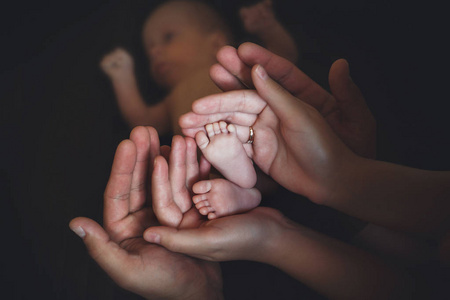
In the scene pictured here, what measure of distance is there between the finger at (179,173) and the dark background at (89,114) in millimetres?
179

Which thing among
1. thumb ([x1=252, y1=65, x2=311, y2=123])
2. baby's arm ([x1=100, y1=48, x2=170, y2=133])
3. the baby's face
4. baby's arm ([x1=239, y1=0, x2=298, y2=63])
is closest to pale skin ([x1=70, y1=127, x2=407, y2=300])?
thumb ([x1=252, y1=65, x2=311, y2=123])

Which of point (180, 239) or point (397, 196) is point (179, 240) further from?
point (397, 196)

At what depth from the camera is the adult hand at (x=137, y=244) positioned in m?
0.53

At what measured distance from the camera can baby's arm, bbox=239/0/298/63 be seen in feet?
3.20

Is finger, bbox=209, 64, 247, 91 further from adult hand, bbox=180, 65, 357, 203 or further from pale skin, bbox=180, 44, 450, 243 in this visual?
adult hand, bbox=180, 65, 357, 203

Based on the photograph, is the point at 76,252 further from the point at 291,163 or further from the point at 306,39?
the point at 306,39

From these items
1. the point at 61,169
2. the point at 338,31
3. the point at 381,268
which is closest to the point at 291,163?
the point at 381,268

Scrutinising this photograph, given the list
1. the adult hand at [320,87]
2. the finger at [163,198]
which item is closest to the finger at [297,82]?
the adult hand at [320,87]

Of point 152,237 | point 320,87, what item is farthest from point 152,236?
point 320,87

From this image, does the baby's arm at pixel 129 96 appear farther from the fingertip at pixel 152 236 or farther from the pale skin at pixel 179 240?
the fingertip at pixel 152 236

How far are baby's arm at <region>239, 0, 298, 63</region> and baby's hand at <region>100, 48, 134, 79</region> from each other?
39 cm

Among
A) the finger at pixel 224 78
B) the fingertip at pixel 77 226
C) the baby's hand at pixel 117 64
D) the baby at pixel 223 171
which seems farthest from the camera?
the baby's hand at pixel 117 64

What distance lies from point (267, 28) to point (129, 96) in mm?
499

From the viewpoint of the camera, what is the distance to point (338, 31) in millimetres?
851
